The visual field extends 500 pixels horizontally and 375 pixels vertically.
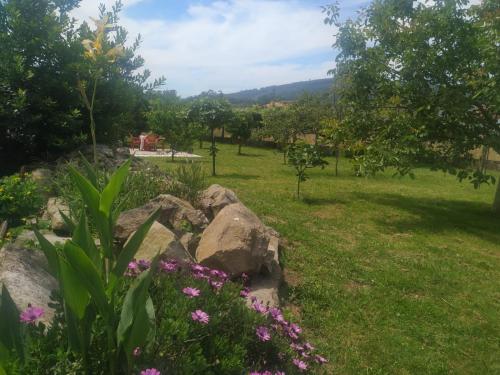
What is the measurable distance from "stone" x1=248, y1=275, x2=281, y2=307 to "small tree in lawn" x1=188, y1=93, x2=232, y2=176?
11.7 m

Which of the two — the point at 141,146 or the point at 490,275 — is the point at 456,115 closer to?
the point at 490,275

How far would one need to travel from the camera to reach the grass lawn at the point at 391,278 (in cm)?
392

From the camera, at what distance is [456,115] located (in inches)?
350

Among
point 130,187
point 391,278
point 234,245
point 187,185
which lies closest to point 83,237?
point 234,245

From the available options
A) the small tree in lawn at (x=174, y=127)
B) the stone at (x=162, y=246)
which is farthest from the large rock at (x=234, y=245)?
the small tree in lawn at (x=174, y=127)

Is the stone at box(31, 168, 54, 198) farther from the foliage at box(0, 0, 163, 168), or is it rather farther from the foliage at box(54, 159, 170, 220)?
the foliage at box(0, 0, 163, 168)

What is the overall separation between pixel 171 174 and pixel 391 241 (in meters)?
4.29

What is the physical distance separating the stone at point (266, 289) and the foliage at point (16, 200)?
2.77 metres

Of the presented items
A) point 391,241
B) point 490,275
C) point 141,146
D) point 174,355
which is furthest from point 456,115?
point 141,146

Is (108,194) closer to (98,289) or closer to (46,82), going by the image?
(98,289)

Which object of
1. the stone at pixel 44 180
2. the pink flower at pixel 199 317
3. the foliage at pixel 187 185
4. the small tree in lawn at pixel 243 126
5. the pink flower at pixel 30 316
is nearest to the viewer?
the pink flower at pixel 30 316

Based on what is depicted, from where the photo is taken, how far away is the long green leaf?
1.61m

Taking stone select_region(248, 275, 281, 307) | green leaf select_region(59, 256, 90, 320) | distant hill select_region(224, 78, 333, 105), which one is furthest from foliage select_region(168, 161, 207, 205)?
distant hill select_region(224, 78, 333, 105)

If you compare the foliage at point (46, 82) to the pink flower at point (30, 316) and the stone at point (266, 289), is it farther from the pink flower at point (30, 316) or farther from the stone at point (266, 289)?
the pink flower at point (30, 316)
